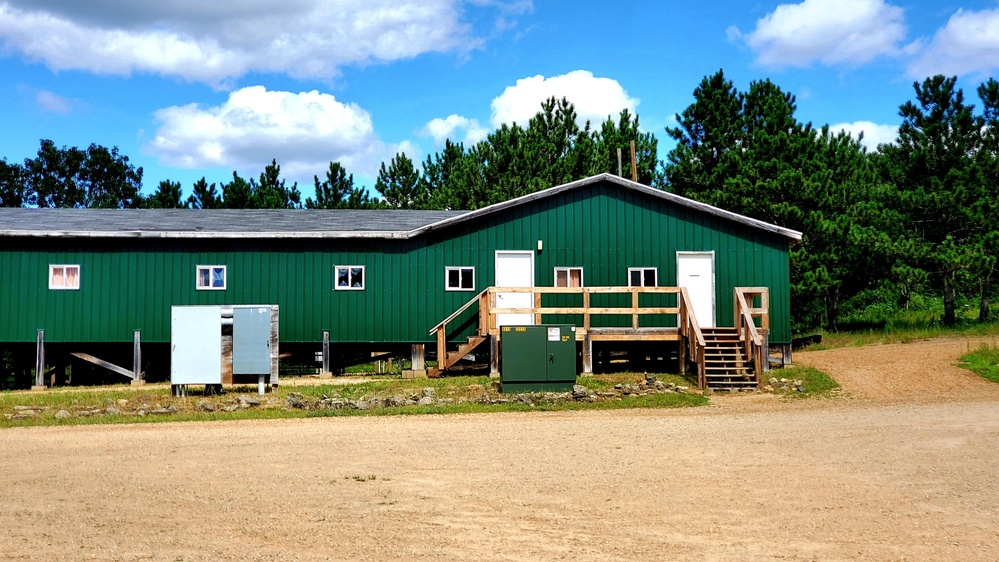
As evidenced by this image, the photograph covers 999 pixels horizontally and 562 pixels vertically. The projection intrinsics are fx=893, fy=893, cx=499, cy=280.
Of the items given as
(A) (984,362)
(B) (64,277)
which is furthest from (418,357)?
(A) (984,362)

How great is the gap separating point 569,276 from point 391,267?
15.2ft

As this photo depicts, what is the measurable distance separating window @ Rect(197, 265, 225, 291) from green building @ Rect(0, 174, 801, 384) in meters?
0.03

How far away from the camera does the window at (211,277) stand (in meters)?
23.1

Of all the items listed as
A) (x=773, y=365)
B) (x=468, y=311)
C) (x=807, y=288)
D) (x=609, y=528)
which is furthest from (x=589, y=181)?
(x=609, y=528)

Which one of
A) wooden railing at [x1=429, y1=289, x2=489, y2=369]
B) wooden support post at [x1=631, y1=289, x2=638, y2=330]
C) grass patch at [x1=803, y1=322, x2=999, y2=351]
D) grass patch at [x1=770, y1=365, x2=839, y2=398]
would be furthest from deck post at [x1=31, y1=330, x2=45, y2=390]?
grass patch at [x1=803, y1=322, x2=999, y2=351]

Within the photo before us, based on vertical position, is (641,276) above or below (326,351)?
above

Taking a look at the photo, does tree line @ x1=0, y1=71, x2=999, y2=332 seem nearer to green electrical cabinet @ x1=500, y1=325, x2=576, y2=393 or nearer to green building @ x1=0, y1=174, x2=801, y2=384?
green building @ x1=0, y1=174, x2=801, y2=384

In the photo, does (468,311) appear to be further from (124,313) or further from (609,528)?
(609,528)

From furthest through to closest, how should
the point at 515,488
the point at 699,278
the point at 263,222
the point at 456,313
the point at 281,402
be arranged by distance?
the point at 263,222, the point at 699,278, the point at 456,313, the point at 281,402, the point at 515,488

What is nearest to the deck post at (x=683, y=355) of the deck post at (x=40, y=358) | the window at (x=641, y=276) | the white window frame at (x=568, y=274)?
the window at (x=641, y=276)

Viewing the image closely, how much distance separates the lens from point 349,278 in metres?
23.1

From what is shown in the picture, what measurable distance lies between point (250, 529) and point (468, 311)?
15543 millimetres

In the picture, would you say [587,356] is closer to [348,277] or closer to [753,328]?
[753,328]

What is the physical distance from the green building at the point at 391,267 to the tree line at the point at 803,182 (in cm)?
925
